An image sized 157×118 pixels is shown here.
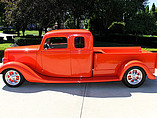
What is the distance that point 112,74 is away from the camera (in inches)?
217

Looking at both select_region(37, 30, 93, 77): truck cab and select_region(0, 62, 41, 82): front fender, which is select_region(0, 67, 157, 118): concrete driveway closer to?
select_region(0, 62, 41, 82): front fender

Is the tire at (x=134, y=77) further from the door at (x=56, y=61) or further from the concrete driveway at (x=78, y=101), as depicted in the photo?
the door at (x=56, y=61)

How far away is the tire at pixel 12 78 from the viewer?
5297 millimetres

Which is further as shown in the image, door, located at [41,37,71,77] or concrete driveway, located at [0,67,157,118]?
door, located at [41,37,71,77]

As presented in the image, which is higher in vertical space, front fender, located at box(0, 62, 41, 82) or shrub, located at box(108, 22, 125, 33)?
shrub, located at box(108, 22, 125, 33)

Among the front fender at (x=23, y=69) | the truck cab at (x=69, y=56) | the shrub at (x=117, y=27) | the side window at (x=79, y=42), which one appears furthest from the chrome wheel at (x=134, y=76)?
the shrub at (x=117, y=27)

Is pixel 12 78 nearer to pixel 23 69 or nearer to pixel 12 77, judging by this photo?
pixel 12 77

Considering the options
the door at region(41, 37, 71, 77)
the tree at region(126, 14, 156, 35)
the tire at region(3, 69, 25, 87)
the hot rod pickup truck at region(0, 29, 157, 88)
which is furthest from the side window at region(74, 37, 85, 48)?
the tree at region(126, 14, 156, 35)

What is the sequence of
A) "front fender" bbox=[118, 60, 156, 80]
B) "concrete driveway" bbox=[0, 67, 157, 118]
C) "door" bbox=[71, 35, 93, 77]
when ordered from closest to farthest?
1. "concrete driveway" bbox=[0, 67, 157, 118]
2. "front fender" bbox=[118, 60, 156, 80]
3. "door" bbox=[71, 35, 93, 77]

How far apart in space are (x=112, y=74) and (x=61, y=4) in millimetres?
11898

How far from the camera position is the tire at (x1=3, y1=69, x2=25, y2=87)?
530 centimetres

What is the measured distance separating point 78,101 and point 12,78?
2.35m

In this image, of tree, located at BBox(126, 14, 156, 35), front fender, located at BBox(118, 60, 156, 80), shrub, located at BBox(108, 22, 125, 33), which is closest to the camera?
front fender, located at BBox(118, 60, 156, 80)

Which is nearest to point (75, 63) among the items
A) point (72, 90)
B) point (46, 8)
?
point (72, 90)
